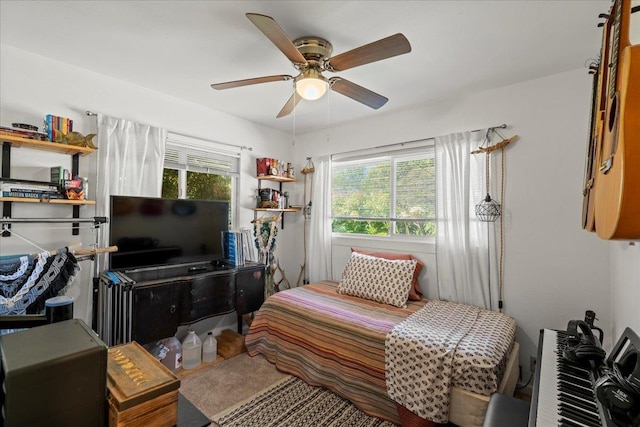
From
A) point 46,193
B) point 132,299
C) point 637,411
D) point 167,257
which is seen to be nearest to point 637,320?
point 637,411

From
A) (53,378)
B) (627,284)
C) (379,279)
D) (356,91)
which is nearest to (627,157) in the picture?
(53,378)

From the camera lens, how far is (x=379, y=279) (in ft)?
9.17

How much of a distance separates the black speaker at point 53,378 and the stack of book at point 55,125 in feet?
6.82

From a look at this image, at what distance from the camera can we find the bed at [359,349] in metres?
1.69

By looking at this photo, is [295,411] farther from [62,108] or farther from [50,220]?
[62,108]

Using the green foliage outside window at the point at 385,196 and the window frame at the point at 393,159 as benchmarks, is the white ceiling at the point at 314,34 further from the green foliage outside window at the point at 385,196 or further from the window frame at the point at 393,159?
the green foliage outside window at the point at 385,196

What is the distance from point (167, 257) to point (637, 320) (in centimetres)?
300

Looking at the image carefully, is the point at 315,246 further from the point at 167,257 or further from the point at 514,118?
the point at 514,118

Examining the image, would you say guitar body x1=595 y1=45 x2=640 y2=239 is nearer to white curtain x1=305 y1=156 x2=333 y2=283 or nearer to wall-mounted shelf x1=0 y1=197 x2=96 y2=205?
wall-mounted shelf x1=0 y1=197 x2=96 y2=205

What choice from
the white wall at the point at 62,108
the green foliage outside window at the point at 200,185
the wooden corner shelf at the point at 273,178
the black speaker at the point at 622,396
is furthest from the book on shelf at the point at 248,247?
the black speaker at the point at 622,396

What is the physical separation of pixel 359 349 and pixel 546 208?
72.0 inches

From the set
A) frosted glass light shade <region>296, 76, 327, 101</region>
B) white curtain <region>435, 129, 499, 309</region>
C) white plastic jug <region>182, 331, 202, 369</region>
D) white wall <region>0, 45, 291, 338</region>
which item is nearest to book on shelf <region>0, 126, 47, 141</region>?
white wall <region>0, 45, 291, 338</region>

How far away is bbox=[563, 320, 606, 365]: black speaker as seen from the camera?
1195 mm

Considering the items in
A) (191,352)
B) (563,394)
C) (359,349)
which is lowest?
(191,352)
